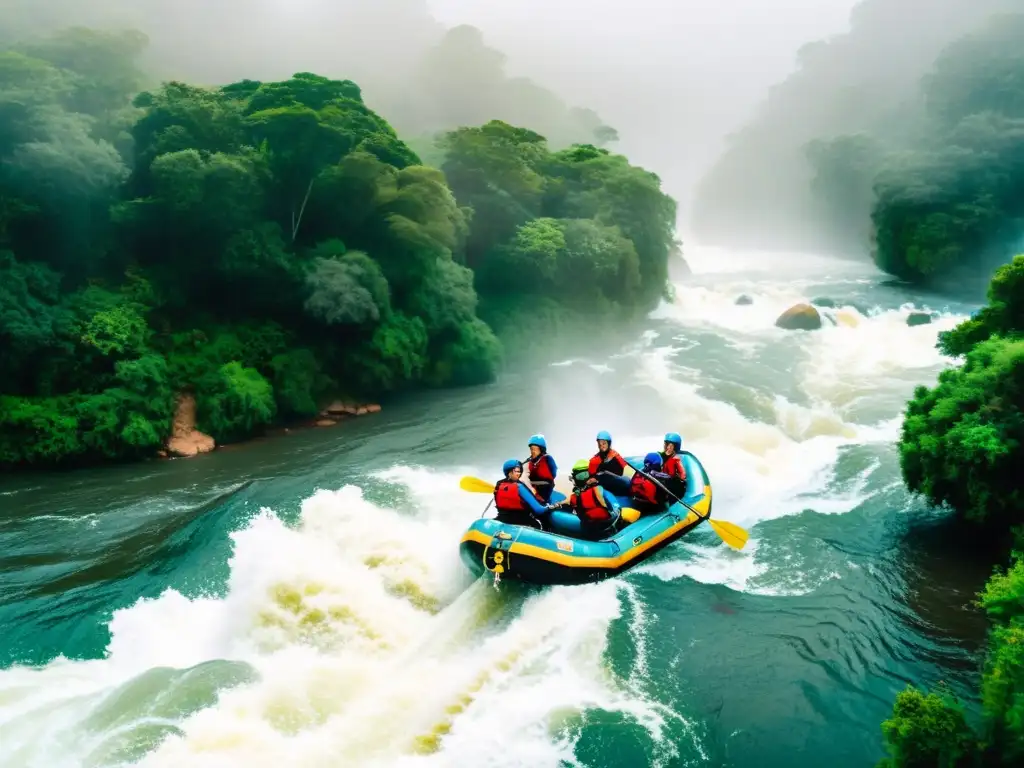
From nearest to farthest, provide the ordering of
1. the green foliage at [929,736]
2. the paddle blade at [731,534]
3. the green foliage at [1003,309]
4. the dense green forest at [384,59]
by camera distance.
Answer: the green foliage at [929,736] → the paddle blade at [731,534] → the green foliage at [1003,309] → the dense green forest at [384,59]

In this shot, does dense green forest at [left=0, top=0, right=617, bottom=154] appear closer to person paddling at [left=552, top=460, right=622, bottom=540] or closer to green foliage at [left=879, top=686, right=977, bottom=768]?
person paddling at [left=552, top=460, right=622, bottom=540]

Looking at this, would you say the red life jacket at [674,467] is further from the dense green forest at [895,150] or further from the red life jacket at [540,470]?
the dense green forest at [895,150]

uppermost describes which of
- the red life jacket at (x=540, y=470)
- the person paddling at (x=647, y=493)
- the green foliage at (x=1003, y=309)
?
the green foliage at (x=1003, y=309)

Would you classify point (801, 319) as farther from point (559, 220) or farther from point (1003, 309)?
point (1003, 309)

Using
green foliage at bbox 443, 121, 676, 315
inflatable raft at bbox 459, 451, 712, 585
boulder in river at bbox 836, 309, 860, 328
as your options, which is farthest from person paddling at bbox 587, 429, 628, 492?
boulder in river at bbox 836, 309, 860, 328

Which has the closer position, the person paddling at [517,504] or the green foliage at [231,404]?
the person paddling at [517,504]

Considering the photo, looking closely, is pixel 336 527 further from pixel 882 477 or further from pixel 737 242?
pixel 737 242

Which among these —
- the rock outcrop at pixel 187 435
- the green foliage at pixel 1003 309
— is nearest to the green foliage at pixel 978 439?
the green foliage at pixel 1003 309

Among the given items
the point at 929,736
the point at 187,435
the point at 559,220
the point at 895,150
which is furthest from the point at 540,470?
the point at 895,150
